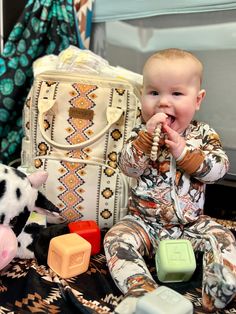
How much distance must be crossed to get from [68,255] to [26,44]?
30.5 inches

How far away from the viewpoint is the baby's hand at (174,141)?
0.92 meters

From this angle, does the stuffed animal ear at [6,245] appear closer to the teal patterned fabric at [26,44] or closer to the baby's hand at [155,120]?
the baby's hand at [155,120]

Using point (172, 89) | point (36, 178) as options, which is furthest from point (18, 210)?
point (172, 89)

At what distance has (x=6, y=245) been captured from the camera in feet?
2.76

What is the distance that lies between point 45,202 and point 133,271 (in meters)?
0.29

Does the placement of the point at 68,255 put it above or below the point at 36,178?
below

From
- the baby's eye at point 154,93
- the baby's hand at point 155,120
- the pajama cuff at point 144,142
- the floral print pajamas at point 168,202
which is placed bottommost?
the floral print pajamas at point 168,202

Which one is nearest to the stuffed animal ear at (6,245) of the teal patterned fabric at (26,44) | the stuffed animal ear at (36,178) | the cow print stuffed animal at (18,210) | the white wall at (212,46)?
the cow print stuffed animal at (18,210)

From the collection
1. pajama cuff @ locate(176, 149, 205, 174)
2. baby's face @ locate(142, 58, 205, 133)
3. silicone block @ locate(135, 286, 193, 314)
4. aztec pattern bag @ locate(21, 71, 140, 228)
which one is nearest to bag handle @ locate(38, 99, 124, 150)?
aztec pattern bag @ locate(21, 71, 140, 228)

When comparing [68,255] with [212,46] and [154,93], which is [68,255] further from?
[212,46]

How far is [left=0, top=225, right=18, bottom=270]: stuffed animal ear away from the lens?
833 millimetres

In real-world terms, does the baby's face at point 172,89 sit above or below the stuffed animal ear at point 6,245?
above

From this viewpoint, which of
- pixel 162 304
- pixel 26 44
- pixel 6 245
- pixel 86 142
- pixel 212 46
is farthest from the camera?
pixel 26 44

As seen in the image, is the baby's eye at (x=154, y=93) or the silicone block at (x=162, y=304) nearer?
the silicone block at (x=162, y=304)
